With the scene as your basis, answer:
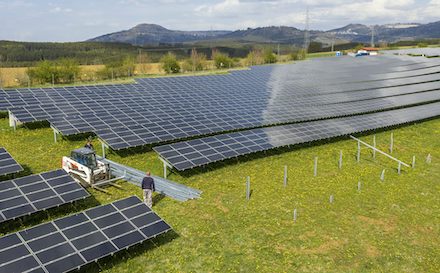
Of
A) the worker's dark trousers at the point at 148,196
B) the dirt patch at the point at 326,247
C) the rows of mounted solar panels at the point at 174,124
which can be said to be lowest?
the dirt patch at the point at 326,247

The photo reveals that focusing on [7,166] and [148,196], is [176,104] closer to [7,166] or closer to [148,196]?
[7,166]

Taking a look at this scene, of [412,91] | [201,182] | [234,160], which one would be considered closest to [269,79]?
[412,91]

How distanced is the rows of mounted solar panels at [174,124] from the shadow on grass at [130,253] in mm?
12884

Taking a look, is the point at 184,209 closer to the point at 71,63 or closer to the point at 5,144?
the point at 5,144

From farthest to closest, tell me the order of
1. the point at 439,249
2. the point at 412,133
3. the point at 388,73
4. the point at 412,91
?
1. the point at 388,73
2. the point at 412,91
3. the point at 412,133
4. the point at 439,249

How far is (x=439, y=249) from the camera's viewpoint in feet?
Result: 63.3

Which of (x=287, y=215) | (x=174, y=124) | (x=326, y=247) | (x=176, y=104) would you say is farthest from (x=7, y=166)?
(x=176, y=104)

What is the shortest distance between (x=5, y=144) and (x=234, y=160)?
72.6ft

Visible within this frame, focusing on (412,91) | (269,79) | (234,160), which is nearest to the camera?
(234,160)

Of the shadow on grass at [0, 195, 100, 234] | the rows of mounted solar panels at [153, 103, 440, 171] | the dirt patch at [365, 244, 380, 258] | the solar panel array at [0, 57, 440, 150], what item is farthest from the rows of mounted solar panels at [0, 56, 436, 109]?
the dirt patch at [365, 244, 380, 258]

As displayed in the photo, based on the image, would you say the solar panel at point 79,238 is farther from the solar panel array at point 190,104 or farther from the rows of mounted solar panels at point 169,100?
the rows of mounted solar panels at point 169,100

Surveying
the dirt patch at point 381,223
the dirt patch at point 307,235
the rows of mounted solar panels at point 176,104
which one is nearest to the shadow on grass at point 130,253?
the dirt patch at point 307,235

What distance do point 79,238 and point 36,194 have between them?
583cm

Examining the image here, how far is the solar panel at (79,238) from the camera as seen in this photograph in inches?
587
